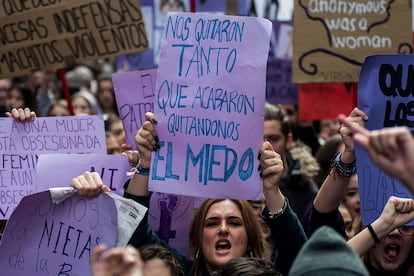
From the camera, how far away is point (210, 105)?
455cm

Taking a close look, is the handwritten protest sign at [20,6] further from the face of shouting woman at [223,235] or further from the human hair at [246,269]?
the human hair at [246,269]

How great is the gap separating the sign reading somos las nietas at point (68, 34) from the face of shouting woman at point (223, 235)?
7.06 feet

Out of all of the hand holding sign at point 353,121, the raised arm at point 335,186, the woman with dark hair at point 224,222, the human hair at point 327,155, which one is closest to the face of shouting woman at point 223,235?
the woman with dark hair at point 224,222

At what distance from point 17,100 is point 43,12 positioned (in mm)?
3456

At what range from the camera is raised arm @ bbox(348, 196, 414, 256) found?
4363 mm

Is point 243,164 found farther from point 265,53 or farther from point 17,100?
point 17,100

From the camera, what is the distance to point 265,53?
14.8 feet

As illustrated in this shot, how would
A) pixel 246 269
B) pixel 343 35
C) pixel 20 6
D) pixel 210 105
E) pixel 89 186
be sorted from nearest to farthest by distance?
pixel 246 269 < pixel 89 186 < pixel 210 105 < pixel 20 6 < pixel 343 35

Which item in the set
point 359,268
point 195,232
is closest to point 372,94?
point 195,232

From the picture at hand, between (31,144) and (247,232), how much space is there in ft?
3.88

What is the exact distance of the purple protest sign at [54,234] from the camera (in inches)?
170

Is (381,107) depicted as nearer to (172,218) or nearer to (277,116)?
(172,218)

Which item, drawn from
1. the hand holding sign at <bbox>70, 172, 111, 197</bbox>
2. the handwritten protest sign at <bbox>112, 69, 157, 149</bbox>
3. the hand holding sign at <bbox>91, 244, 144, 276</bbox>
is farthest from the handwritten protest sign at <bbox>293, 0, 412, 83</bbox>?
the hand holding sign at <bbox>91, 244, 144, 276</bbox>

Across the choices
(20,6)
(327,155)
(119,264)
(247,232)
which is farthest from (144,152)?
(327,155)
